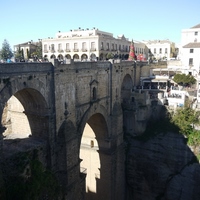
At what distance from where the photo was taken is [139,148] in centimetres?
2634

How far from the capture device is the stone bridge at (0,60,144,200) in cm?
1392

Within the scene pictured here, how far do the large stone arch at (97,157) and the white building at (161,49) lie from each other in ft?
161

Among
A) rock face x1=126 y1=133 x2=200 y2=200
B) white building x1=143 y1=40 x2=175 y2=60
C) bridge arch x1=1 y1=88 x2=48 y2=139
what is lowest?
rock face x1=126 y1=133 x2=200 y2=200

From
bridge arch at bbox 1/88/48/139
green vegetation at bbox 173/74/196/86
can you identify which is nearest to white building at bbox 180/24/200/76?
green vegetation at bbox 173/74/196/86

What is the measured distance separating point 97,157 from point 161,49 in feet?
170

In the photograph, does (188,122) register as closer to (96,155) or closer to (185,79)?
(185,79)

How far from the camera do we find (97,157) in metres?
24.6

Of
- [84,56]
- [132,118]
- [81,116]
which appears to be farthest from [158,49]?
[81,116]

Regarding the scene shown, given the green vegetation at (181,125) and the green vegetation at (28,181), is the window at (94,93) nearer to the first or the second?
the green vegetation at (28,181)

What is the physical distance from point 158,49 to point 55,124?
5923cm

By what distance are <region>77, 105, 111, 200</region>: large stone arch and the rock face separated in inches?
132

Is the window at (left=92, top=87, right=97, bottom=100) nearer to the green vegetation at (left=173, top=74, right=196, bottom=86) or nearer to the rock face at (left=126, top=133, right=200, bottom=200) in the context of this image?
the rock face at (left=126, top=133, right=200, bottom=200)

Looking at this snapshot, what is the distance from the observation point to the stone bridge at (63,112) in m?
13.9

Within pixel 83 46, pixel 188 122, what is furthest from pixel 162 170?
pixel 83 46
